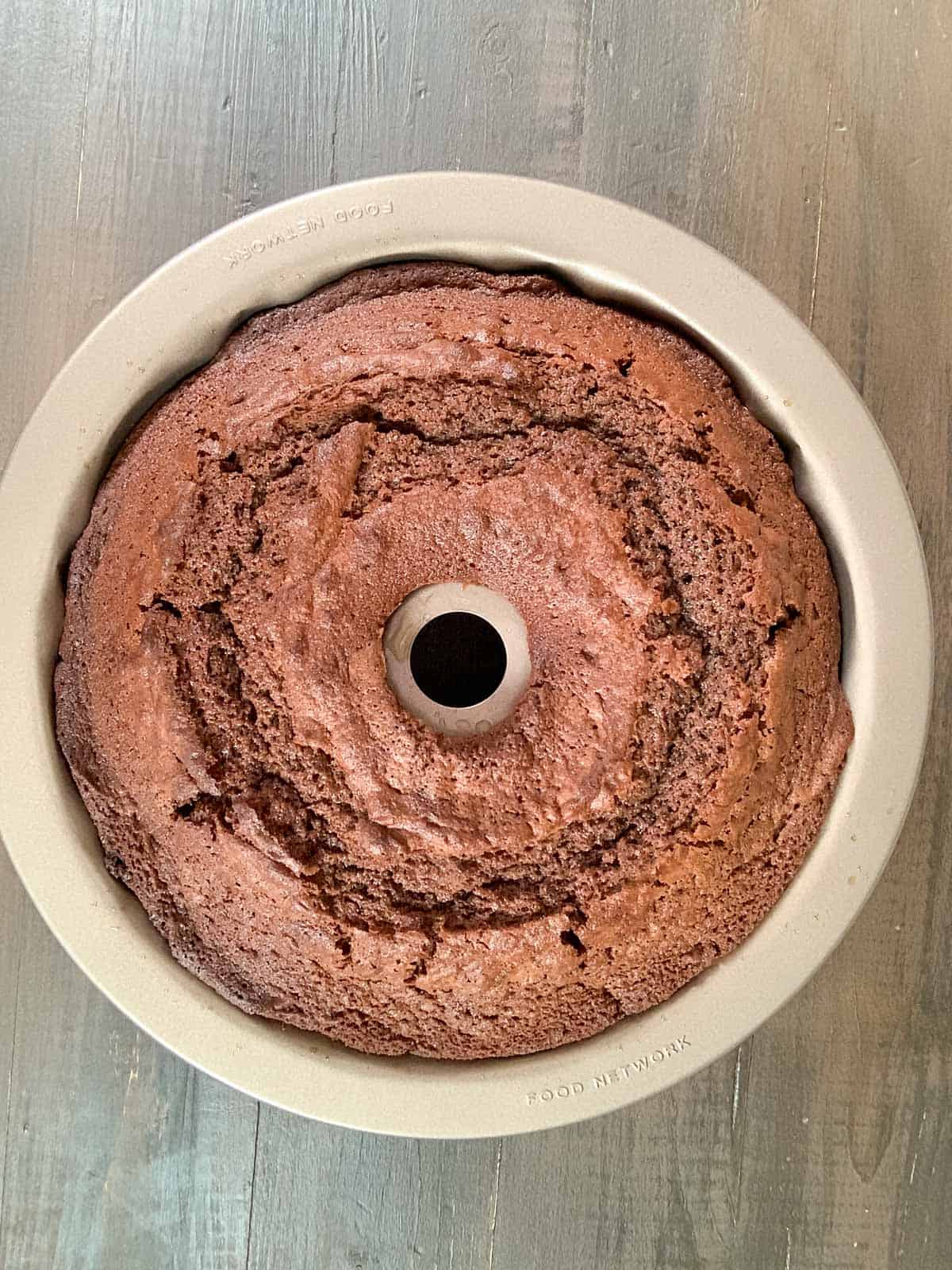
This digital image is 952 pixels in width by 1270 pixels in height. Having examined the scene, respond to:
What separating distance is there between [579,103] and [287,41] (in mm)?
348

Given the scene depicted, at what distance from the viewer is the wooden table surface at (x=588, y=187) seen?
1128 mm

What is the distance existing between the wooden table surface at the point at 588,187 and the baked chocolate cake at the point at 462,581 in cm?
36

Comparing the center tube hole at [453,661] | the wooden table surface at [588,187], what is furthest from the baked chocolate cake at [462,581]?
the wooden table surface at [588,187]

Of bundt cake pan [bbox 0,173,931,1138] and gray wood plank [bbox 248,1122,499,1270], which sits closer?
bundt cake pan [bbox 0,173,931,1138]

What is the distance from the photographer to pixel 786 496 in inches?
34.9

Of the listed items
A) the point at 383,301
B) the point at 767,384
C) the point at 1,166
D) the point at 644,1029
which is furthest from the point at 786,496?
the point at 1,166

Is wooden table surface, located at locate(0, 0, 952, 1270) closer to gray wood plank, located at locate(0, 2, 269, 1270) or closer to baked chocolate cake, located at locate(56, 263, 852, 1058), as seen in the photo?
gray wood plank, located at locate(0, 2, 269, 1270)

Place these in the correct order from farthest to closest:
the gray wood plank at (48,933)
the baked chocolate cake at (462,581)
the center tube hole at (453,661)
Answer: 1. the gray wood plank at (48,933)
2. the center tube hole at (453,661)
3. the baked chocolate cake at (462,581)

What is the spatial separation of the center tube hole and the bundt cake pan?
1.14 feet

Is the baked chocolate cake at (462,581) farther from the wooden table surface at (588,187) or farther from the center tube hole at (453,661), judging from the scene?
the wooden table surface at (588,187)

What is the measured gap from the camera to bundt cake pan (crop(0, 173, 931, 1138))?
0.85 m

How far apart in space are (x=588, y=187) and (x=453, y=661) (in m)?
0.58

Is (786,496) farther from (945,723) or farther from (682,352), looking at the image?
(945,723)

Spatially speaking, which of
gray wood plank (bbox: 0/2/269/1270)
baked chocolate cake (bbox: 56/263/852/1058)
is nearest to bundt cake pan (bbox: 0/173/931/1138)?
baked chocolate cake (bbox: 56/263/852/1058)
